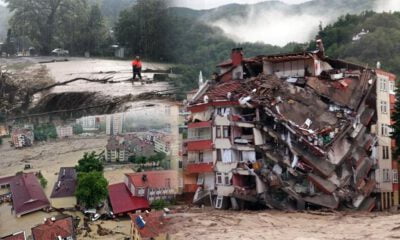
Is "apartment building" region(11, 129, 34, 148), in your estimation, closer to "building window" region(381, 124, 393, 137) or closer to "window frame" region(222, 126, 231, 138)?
"window frame" region(222, 126, 231, 138)

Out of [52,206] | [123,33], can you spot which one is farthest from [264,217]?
[123,33]

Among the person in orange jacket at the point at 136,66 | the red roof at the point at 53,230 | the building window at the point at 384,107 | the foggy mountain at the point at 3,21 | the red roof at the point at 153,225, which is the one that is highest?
the foggy mountain at the point at 3,21

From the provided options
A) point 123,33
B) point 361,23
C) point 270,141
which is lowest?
point 270,141

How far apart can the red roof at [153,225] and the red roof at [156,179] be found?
602 mm

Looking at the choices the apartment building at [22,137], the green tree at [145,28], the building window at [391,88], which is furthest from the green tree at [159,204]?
the building window at [391,88]

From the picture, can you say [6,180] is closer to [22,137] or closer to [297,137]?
[22,137]

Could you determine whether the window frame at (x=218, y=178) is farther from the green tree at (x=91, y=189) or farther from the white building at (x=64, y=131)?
the white building at (x=64, y=131)

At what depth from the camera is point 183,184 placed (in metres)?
11.9

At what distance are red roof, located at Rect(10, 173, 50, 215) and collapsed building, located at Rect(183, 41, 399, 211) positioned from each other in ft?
10.7

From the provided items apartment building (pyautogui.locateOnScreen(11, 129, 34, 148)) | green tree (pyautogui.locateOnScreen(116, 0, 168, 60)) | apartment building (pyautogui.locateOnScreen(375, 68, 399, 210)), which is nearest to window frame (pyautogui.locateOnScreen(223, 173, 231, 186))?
apartment building (pyautogui.locateOnScreen(375, 68, 399, 210))

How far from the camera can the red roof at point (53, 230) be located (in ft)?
32.6

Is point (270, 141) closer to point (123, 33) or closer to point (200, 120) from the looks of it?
point (200, 120)

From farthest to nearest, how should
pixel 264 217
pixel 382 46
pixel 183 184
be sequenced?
pixel 382 46 < pixel 183 184 < pixel 264 217

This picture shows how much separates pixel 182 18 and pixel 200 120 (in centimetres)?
605
